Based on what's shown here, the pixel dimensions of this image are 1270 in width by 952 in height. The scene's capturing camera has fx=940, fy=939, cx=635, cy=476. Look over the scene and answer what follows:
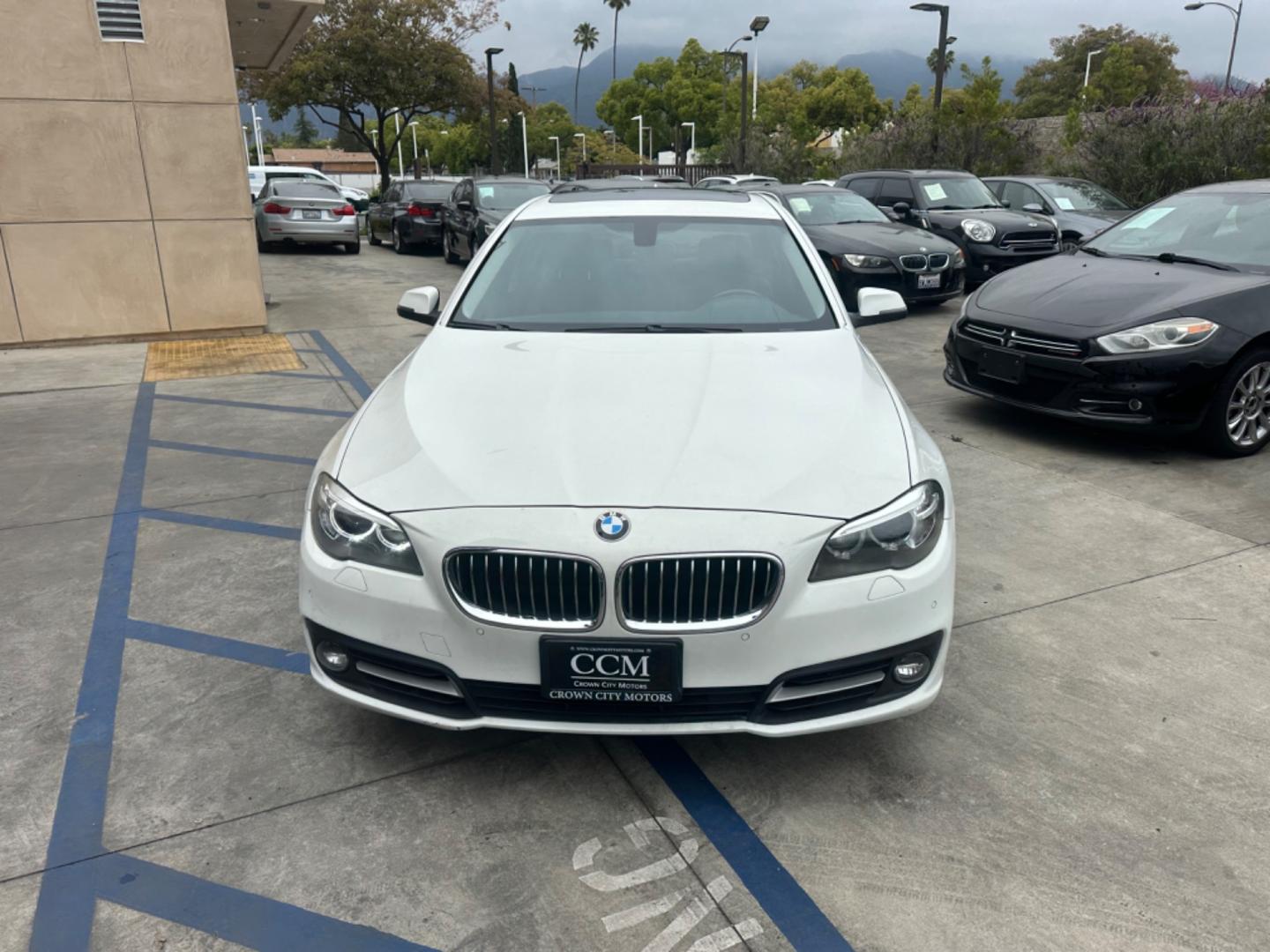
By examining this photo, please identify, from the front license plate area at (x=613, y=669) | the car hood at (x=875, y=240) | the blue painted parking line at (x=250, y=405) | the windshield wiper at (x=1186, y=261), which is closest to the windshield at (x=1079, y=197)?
the car hood at (x=875, y=240)

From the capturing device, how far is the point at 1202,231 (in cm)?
652

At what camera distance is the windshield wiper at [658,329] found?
3650mm

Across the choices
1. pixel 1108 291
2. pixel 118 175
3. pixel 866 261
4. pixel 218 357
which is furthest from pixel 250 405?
pixel 866 261

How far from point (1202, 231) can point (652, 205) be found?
435 centimetres

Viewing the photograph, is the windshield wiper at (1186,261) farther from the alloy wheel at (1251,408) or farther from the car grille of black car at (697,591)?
the car grille of black car at (697,591)

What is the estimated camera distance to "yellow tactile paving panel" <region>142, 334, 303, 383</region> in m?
8.62

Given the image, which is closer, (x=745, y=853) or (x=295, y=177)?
(x=745, y=853)

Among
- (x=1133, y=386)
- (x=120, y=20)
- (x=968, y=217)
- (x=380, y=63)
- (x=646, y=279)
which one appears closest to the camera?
(x=646, y=279)

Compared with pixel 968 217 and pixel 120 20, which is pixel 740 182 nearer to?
pixel 968 217

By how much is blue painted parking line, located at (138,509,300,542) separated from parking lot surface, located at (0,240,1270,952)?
5.1 inches

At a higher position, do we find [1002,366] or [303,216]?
[303,216]

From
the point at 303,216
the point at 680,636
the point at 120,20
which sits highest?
the point at 120,20

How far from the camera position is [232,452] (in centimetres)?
611

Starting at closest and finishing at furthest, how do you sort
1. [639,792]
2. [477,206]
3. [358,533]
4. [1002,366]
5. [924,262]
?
[358,533], [639,792], [1002,366], [924,262], [477,206]
